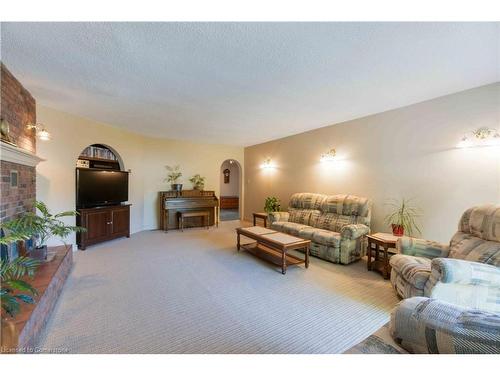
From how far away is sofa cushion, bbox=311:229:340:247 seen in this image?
10.6 feet

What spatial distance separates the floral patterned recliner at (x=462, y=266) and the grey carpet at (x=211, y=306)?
17.1 inches

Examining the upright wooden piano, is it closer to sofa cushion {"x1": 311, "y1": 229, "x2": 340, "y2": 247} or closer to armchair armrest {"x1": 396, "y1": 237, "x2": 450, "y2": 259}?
sofa cushion {"x1": 311, "y1": 229, "x2": 340, "y2": 247}

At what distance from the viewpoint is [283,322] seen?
186 centimetres

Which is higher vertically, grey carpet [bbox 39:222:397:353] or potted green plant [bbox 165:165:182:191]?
potted green plant [bbox 165:165:182:191]

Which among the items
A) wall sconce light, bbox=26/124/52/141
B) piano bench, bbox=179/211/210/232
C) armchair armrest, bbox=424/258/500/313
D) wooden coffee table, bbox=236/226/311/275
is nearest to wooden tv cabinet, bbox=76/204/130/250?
piano bench, bbox=179/211/210/232

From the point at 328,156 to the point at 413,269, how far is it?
2.79 m

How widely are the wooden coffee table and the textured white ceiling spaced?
2.05 m

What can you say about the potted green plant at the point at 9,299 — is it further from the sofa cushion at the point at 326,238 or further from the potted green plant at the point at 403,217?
the potted green plant at the point at 403,217

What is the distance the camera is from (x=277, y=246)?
2.98m

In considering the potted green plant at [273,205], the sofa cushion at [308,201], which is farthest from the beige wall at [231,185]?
the sofa cushion at [308,201]
